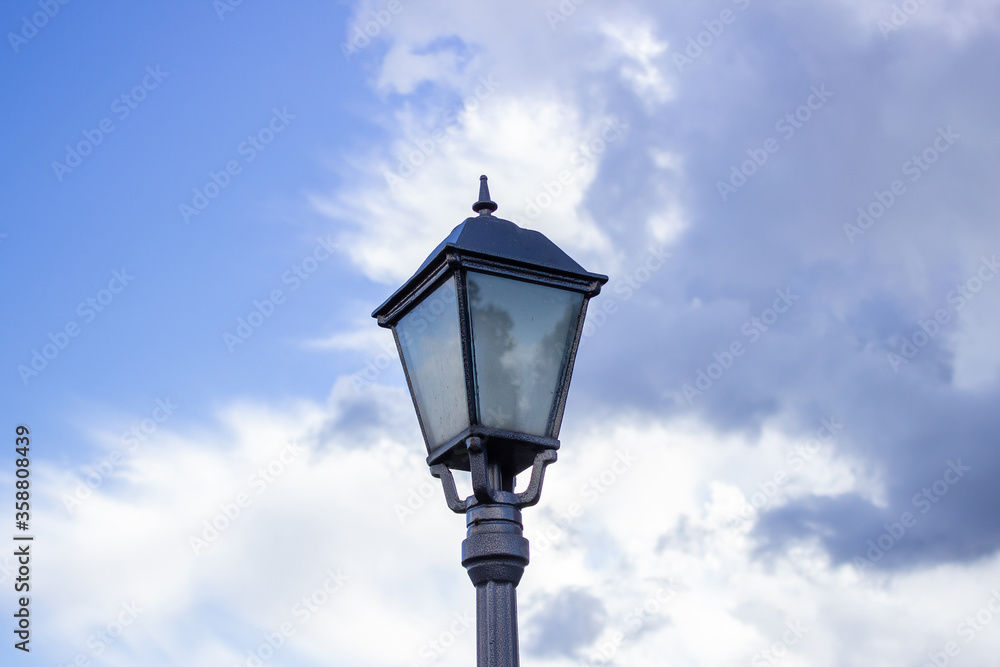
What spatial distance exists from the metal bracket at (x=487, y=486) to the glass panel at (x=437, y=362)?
126 millimetres

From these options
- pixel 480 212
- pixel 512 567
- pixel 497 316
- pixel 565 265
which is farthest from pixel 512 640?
pixel 480 212

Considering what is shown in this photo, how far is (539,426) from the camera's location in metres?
4.08

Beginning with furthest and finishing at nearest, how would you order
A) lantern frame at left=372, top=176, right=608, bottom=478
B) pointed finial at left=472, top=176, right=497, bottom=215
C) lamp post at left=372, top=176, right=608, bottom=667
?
1. pointed finial at left=472, top=176, right=497, bottom=215
2. lantern frame at left=372, top=176, right=608, bottom=478
3. lamp post at left=372, top=176, right=608, bottom=667

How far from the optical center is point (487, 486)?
3918 mm

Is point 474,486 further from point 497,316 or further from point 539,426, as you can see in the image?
point 497,316

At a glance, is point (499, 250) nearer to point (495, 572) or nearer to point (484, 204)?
point (484, 204)

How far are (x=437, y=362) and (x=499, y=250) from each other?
0.50 meters

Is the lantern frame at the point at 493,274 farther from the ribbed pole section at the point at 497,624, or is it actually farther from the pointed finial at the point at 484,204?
the ribbed pole section at the point at 497,624

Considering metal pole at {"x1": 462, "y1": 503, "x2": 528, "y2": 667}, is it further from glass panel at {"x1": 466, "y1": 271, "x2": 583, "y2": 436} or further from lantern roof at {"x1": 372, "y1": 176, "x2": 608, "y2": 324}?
lantern roof at {"x1": 372, "y1": 176, "x2": 608, "y2": 324}

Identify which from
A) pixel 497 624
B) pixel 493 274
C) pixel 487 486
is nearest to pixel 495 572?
pixel 497 624

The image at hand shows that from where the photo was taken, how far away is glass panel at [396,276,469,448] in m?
4.07

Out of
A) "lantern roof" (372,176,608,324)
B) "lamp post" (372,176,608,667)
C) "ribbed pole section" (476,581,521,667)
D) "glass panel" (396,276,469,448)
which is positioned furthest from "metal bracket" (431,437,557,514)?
"lantern roof" (372,176,608,324)

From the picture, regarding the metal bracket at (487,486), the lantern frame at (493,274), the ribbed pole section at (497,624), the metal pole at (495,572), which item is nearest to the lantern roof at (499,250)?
the lantern frame at (493,274)

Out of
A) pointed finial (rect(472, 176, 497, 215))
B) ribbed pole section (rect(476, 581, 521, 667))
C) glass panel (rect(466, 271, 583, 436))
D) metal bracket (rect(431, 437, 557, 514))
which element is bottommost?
ribbed pole section (rect(476, 581, 521, 667))
